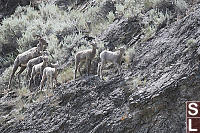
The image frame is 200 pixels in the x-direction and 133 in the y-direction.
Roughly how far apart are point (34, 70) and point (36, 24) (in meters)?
4.65

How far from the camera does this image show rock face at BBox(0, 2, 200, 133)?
11.0 meters

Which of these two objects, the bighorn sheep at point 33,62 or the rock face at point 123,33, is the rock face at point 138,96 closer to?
the rock face at point 123,33

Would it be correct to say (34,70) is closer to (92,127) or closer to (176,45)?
(92,127)

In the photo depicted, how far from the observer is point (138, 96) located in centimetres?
1166

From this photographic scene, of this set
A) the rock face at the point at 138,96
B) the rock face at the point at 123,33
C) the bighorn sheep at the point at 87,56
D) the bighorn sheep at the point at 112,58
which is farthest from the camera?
the rock face at the point at 123,33

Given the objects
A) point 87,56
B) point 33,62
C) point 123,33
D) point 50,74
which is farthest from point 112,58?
point 33,62

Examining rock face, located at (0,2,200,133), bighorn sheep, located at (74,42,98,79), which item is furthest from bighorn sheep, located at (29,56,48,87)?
rock face, located at (0,2,200,133)

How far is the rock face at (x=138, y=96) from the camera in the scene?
1102cm

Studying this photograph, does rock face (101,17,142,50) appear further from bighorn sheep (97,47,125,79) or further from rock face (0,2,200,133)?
bighorn sheep (97,47,125,79)

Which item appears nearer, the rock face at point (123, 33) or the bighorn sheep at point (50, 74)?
the bighorn sheep at point (50, 74)

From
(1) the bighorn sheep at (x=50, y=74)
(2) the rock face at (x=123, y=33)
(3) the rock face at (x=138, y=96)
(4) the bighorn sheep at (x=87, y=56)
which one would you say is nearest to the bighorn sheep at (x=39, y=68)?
(1) the bighorn sheep at (x=50, y=74)

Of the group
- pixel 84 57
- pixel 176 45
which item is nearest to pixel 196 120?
pixel 176 45

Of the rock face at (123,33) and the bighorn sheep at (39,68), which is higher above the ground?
the rock face at (123,33)

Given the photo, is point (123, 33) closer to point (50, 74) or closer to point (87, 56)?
point (87, 56)
